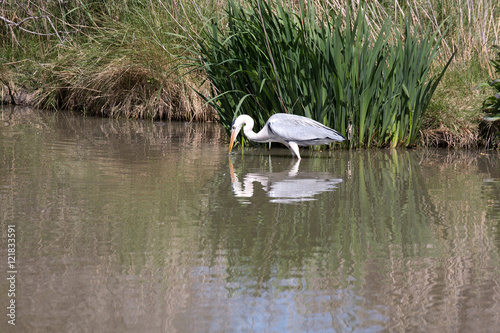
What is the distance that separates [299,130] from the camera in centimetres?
606

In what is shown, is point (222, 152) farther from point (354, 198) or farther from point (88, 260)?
point (88, 260)

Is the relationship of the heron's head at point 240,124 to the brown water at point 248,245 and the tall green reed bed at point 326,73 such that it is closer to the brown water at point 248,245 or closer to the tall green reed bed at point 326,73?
the tall green reed bed at point 326,73

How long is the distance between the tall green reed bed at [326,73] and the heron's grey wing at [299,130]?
47 cm

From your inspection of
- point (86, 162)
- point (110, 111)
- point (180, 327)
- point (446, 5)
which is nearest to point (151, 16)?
point (110, 111)

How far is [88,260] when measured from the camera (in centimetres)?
293

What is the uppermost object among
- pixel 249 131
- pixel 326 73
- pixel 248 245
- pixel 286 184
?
pixel 326 73

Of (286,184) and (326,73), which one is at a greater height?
Result: (326,73)

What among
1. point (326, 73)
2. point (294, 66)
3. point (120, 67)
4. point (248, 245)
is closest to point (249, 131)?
point (294, 66)

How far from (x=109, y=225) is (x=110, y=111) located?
7374mm

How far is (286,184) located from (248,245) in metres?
1.73

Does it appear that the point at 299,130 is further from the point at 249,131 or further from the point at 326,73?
the point at 326,73

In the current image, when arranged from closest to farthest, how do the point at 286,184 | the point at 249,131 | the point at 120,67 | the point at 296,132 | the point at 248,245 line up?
the point at 248,245 → the point at 286,184 → the point at 296,132 → the point at 249,131 → the point at 120,67

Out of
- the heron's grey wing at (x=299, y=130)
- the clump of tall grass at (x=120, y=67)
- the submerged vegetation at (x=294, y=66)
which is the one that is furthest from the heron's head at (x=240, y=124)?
the clump of tall grass at (x=120, y=67)

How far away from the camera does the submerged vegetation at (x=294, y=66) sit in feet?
21.5
